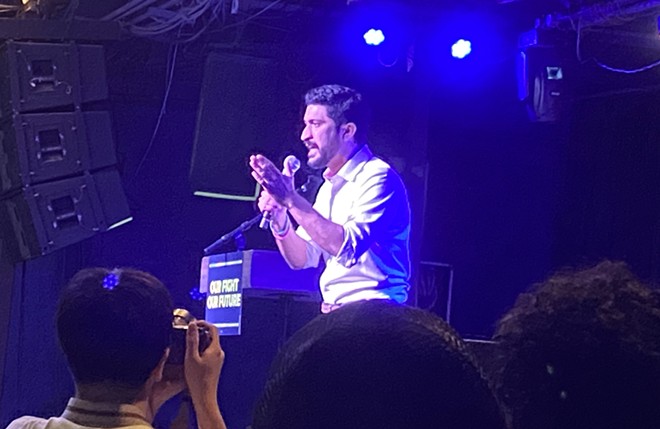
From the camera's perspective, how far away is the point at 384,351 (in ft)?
2.06

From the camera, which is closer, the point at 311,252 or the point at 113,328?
the point at 113,328

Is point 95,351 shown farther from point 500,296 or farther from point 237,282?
point 500,296

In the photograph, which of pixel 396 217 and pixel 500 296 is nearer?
pixel 396 217

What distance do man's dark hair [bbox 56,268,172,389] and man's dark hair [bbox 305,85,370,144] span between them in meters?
2.28

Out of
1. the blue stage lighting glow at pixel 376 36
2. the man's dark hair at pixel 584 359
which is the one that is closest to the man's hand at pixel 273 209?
the blue stage lighting glow at pixel 376 36

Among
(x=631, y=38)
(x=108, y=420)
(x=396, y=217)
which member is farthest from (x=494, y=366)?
(x=631, y=38)

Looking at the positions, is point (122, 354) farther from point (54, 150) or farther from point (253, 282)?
point (54, 150)

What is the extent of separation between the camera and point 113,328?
5.65 ft

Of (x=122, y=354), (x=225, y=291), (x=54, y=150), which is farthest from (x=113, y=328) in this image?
(x=54, y=150)

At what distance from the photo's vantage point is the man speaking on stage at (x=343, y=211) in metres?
3.56

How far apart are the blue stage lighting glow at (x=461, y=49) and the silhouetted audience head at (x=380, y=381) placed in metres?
4.93

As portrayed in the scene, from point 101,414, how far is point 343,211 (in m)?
2.27

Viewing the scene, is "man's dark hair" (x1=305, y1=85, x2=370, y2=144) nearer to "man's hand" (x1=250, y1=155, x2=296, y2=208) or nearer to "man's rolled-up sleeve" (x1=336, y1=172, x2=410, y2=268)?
"man's rolled-up sleeve" (x1=336, y1=172, x2=410, y2=268)

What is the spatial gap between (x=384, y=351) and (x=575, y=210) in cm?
688
